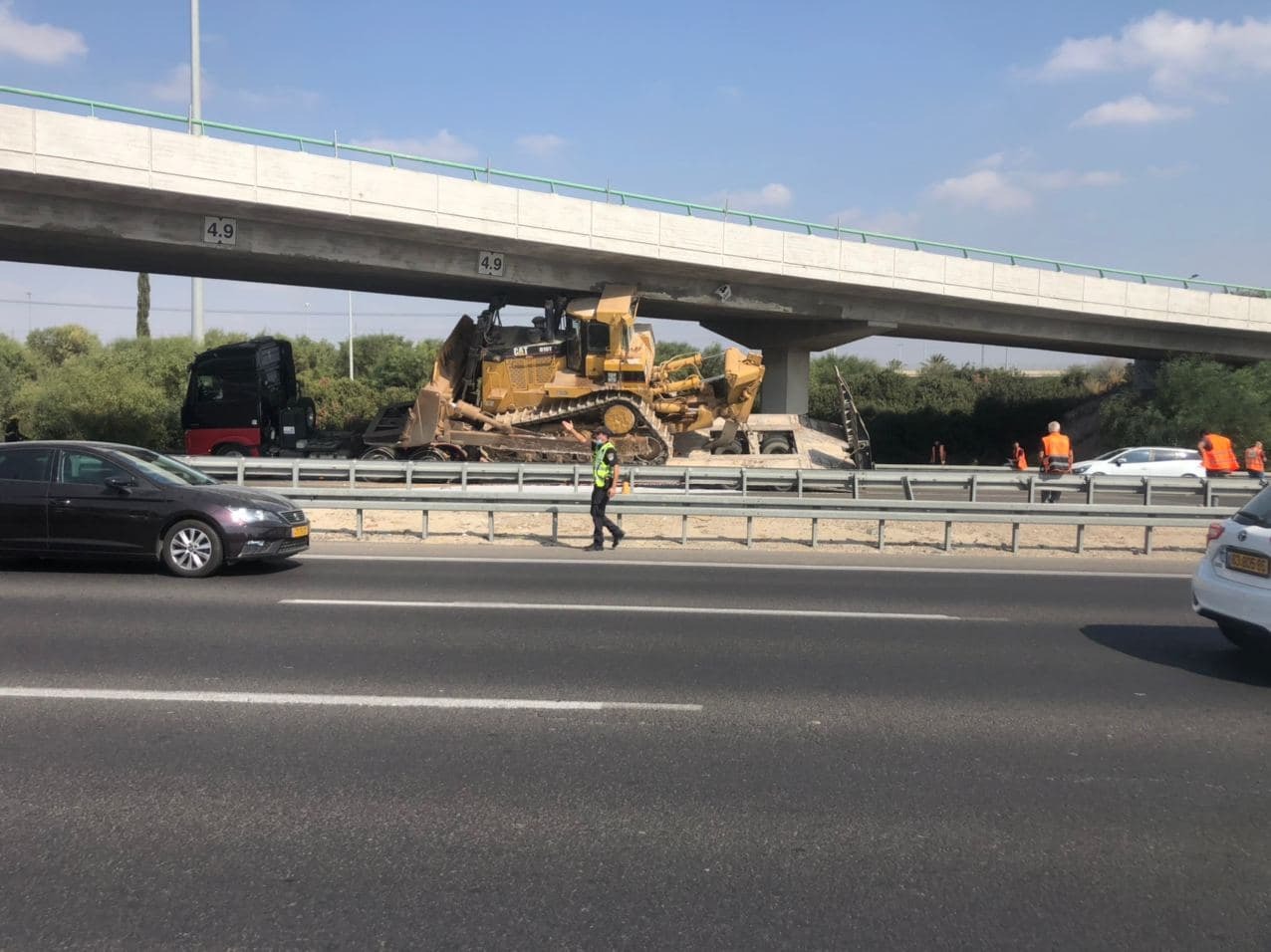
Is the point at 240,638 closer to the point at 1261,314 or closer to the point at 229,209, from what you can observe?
the point at 229,209

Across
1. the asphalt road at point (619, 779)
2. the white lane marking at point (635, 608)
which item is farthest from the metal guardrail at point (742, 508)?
the asphalt road at point (619, 779)

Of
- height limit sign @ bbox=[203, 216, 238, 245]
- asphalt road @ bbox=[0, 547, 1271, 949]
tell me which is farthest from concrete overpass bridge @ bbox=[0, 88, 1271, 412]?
asphalt road @ bbox=[0, 547, 1271, 949]

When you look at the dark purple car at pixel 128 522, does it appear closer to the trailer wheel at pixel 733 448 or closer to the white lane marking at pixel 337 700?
the white lane marking at pixel 337 700

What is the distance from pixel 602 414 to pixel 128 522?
1423 cm

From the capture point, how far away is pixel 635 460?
23.2m

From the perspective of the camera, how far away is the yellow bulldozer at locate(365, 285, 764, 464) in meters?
23.2

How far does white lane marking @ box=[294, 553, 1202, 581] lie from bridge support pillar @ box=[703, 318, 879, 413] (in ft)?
70.7

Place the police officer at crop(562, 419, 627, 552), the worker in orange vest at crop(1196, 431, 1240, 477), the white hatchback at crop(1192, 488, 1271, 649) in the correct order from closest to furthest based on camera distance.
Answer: the white hatchback at crop(1192, 488, 1271, 649) → the police officer at crop(562, 419, 627, 552) → the worker in orange vest at crop(1196, 431, 1240, 477)

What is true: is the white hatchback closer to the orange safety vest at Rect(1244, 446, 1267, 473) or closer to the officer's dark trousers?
the officer's dark trousers

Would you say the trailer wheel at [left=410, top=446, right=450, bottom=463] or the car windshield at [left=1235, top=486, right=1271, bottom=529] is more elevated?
the car windshield at [left=1235, top=486, right=1271, bottom=529]

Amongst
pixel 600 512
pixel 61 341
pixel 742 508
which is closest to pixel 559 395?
pixel 742 508

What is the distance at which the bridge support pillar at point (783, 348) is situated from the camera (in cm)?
3366

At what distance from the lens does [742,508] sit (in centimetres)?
1385

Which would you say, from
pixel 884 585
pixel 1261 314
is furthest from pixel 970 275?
pixel 884 585
